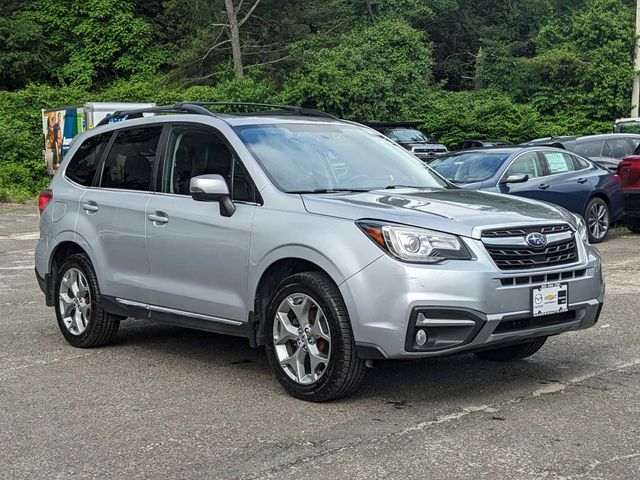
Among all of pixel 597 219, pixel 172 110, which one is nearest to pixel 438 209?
pixel 172 110

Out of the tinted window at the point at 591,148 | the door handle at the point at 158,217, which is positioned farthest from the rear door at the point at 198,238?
the tinted window at the point at 591,148

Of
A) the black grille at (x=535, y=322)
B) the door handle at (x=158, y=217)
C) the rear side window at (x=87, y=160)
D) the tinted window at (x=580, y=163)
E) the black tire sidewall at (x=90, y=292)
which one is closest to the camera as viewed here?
the black grille at (x=535, y=322)

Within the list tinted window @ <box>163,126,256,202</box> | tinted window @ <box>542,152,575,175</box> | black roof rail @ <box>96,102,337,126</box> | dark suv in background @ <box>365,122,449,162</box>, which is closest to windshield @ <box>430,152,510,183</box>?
tinted window @ <box>542,152,575,175</box>

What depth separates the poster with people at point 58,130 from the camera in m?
28.0

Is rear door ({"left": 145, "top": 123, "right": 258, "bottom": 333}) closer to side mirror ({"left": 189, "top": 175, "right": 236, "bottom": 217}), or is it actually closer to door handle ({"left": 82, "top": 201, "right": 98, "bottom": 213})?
side mirror ({"left": 189, "top": 175, "right": 236, "bottom": 217})

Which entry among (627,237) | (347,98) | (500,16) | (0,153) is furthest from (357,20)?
(627,237)

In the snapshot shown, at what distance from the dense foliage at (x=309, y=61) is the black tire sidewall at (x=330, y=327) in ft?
95.4

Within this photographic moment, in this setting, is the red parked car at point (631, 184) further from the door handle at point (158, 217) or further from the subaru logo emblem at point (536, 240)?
the door handle at point (158, 217)

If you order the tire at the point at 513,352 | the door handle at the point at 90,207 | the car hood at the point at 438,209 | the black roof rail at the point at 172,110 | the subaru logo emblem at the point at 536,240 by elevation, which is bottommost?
the tire at the point at 513,352

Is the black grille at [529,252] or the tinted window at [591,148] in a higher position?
the black grille at [529,252]

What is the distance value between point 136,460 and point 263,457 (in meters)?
0.62

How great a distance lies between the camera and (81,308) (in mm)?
7695

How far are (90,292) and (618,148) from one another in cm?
1397

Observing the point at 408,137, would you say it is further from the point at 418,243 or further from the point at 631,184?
the point at 418,243
